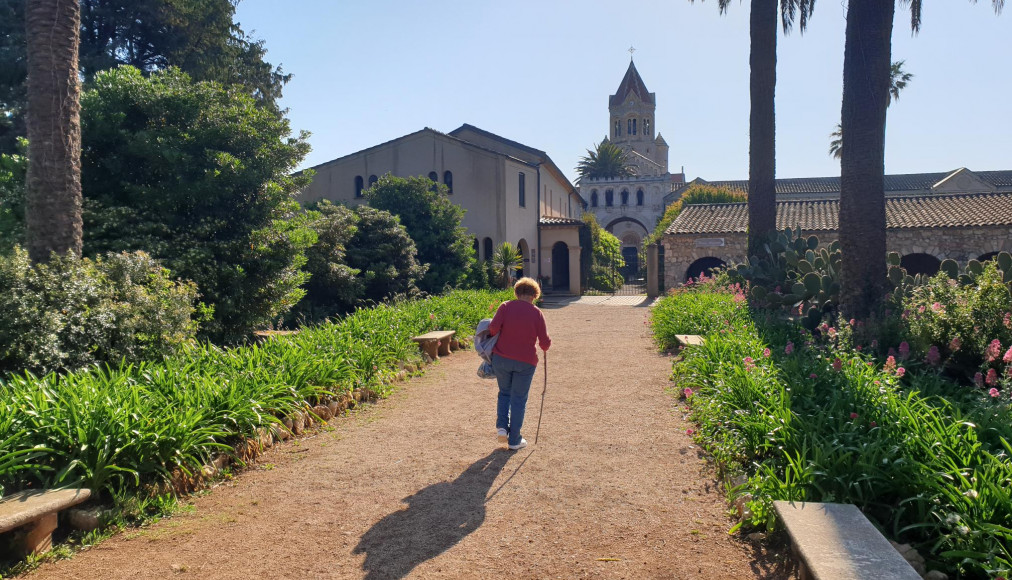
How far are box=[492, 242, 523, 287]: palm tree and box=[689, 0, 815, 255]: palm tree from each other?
439 inches

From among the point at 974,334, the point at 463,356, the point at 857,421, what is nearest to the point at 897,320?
the point at 974,334

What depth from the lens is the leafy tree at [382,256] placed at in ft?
56.7

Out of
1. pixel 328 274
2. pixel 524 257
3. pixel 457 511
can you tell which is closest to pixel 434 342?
pixel 328 274

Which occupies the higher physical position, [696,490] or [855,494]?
[855,494]

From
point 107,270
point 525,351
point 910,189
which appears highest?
point 910,189

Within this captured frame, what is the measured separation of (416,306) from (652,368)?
628 cm

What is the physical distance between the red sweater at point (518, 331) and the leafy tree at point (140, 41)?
61.6 feet

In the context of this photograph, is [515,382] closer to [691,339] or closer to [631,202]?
[691,339]

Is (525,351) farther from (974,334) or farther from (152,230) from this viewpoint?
(152,230)

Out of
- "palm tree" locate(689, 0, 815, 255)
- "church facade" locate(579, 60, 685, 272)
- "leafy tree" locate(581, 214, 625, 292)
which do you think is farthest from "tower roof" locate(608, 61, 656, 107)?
"palm tree" locate(689, 0, 815, 255)

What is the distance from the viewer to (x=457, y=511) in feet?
14.9

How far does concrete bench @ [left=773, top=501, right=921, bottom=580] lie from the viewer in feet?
9.55

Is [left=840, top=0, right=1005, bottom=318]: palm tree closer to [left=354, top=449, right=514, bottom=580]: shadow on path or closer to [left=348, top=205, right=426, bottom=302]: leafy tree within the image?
[left=354, top=449, right=514, bottom=580]: shadow on path

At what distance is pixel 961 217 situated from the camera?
2409cm
